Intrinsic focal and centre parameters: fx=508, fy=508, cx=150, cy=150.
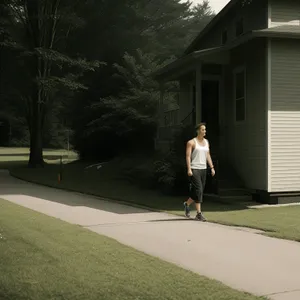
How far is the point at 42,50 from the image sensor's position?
85.8 ft

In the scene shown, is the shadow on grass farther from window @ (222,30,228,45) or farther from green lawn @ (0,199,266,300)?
window @ (222,30,228,45)

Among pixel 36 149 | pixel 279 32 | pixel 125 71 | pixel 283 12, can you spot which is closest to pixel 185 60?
pixel 283 12

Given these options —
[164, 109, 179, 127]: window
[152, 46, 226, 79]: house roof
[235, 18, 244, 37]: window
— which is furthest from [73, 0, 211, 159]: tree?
[235, 18, 244, 37]: window

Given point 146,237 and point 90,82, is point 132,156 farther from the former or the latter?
point 146,237

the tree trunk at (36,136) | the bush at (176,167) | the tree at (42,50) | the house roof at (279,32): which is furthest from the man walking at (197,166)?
the tree trunk at (36,136)

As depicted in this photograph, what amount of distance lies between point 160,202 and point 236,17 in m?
7.19

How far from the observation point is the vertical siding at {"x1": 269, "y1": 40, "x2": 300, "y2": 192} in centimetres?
1320

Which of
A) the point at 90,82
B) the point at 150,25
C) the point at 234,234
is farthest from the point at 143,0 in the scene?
the point at 234,234

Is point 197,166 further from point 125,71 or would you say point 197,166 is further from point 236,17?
point 125,71

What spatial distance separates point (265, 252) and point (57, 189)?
475 inches

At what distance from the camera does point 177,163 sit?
14.9 m

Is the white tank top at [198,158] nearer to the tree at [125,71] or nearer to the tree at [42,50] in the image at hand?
the tree at [125,71]

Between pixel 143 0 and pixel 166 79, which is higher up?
pixel 143 0

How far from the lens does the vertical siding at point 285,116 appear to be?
13203mm
